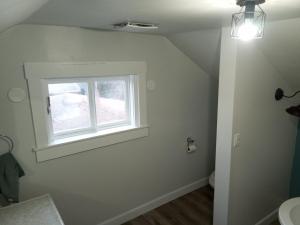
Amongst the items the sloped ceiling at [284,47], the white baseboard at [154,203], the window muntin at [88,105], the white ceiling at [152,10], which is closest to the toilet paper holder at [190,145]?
the white baseboard at [154,203]

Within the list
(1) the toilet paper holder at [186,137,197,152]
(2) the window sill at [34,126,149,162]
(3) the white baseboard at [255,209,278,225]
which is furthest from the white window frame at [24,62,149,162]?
(3) the white baseboard at [255,209,278,225]

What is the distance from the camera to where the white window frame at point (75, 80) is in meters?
1.69

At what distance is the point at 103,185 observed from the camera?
7.09ft

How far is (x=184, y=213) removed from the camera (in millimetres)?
2525

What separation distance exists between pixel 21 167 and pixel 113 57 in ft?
3.86

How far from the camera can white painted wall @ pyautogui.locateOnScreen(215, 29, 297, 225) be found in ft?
5.82

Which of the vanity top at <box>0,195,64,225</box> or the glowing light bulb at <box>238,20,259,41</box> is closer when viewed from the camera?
the glowing light bulb at <box>238,20,259,41</box>

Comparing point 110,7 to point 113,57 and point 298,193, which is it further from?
point 298,193

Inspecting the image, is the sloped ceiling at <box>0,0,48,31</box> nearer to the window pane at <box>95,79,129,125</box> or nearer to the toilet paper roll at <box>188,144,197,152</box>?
the window pane at <box>95,79,129,125</box>

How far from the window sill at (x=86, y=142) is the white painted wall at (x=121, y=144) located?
0.06 meters

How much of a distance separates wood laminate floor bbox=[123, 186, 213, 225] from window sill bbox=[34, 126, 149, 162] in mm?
948

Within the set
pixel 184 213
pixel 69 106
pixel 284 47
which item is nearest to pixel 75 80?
pixel 69 106

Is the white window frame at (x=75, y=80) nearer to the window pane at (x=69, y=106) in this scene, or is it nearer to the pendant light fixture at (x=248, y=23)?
the window pane at (x=69, y=106)

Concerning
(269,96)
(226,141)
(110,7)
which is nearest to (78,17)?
(110,7)
